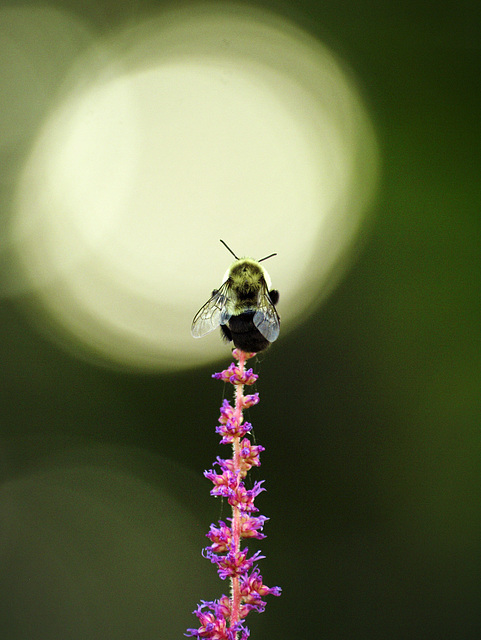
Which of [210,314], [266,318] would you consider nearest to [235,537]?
[266,318]

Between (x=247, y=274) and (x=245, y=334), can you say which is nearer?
(x=245, y=334)

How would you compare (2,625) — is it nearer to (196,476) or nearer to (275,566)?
(196,476)

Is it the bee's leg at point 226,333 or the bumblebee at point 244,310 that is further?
the bee's leg at point 226,333

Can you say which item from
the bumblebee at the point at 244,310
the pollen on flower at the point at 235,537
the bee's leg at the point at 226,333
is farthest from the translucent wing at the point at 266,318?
the pollen on flower at the point at 235,537

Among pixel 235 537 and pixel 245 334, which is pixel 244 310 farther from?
pixel 235 537

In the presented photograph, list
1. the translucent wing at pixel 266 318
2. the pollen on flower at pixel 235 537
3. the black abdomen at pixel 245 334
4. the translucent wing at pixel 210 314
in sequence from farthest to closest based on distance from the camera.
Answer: the translucent wing at pixel 210 314, the translucent wing at pixel 266 318, the black abdomen at pixel 245 334, the pollen on flower at pixel 235 537

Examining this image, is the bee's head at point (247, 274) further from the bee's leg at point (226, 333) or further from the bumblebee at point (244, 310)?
the bee's leg at point (226, 333)
